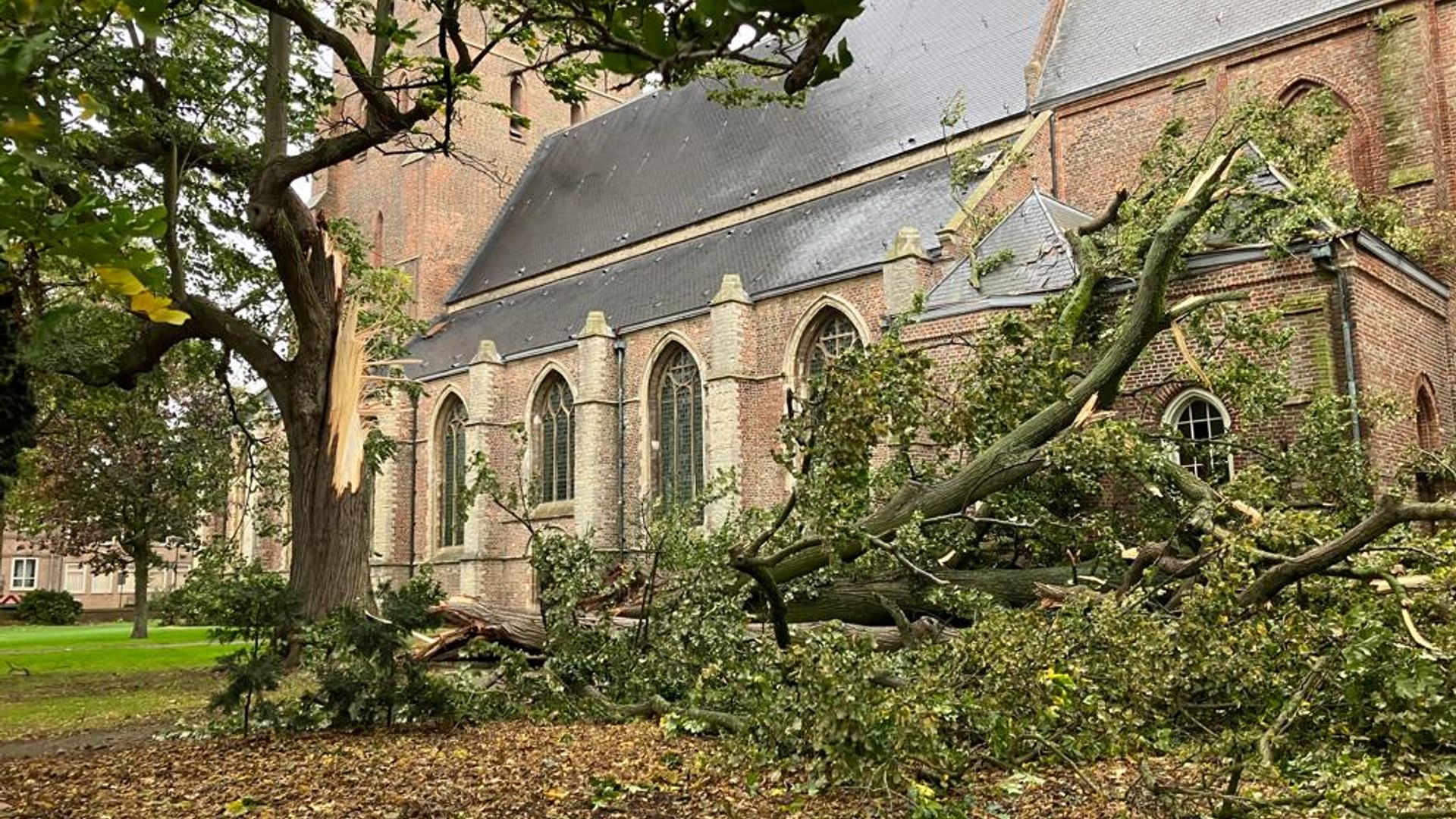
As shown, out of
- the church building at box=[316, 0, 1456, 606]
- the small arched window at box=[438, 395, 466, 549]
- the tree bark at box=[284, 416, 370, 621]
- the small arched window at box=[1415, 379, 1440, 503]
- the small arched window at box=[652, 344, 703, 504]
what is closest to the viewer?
the tree bark at box=[284, 416, 370, 621]

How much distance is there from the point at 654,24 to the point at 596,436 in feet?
68.0

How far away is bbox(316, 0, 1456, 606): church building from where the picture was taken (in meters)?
12.7

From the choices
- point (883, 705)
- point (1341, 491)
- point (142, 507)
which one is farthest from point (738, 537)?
point (142, 507)

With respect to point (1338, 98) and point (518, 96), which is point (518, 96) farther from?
point (1338, 98)

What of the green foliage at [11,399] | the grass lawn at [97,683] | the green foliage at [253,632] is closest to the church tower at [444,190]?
the grass lawn at [97,683]

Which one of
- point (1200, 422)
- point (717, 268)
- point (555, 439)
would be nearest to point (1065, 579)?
point (1200, 422)

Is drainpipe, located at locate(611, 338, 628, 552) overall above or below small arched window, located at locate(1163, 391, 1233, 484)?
above

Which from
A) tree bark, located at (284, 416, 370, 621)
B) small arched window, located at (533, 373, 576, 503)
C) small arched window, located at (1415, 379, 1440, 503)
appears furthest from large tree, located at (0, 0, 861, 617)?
small arched window, located at (533, 373, 576, 503)

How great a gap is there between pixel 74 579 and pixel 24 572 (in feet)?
7.26

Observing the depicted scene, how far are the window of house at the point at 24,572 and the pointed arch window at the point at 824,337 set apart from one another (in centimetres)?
4264

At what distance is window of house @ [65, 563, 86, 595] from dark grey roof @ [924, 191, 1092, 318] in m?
46.0

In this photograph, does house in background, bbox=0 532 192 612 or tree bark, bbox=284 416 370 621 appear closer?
tree bark, bbox=284 416 370 621

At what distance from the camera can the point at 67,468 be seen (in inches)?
835

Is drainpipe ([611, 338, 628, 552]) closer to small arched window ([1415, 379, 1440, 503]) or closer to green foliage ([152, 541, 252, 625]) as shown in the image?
small arched window ([1415, 379, 1440, 503])
